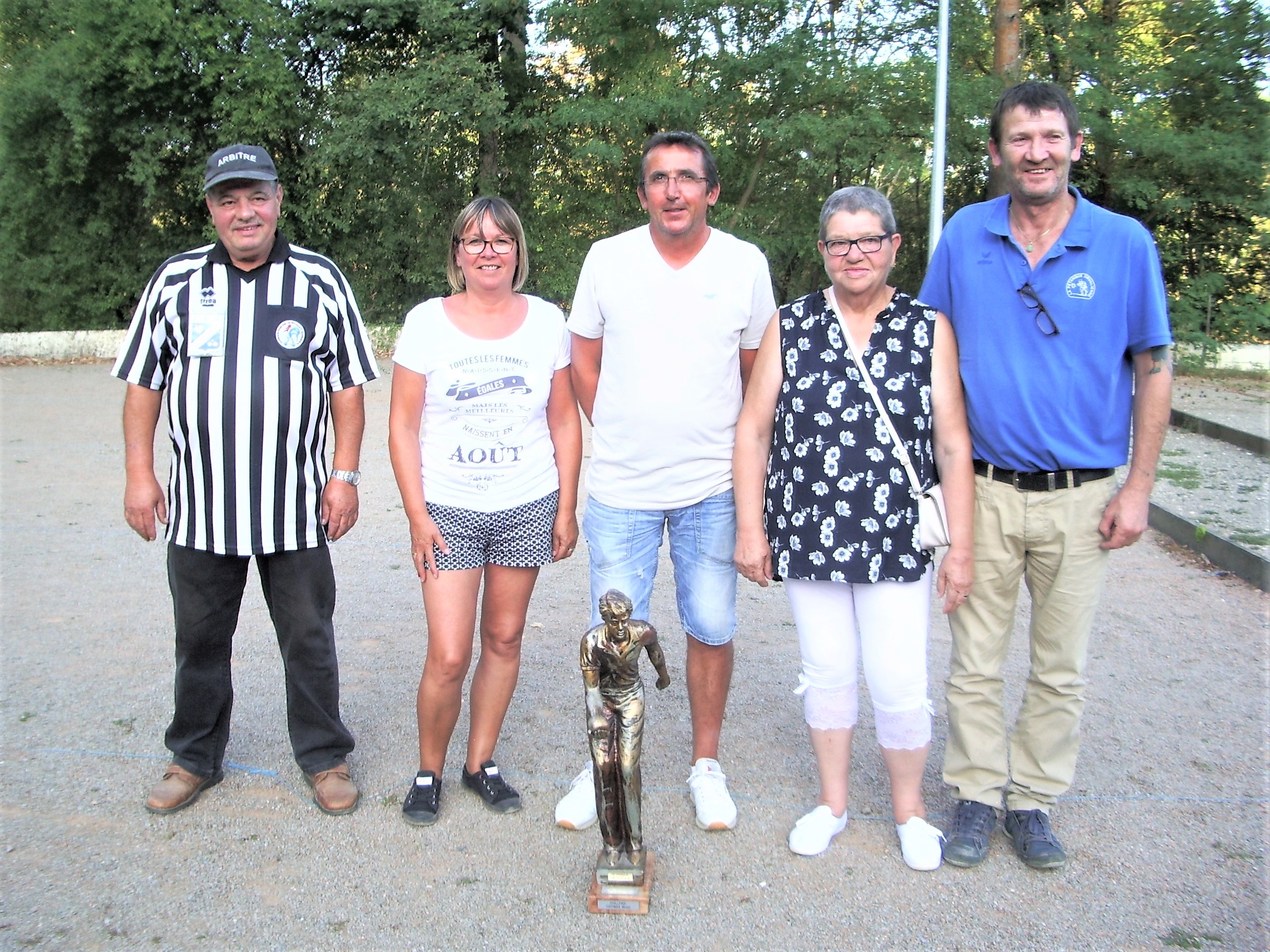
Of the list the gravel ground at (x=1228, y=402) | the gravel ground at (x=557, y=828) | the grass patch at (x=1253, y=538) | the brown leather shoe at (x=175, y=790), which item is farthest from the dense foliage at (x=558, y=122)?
the brown leather shoe at (x=175, y=790)

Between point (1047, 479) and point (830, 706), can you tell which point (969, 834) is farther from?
point (1047, 479)

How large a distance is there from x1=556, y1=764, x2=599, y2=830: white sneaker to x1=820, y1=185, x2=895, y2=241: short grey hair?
6.21ft

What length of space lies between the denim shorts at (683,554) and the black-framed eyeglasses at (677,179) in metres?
0.96

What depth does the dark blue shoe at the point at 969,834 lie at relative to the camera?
3227 millimetres

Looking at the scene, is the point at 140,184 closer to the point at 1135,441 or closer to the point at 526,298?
the point at 526,298

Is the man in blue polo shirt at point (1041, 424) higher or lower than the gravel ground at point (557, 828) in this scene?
higher

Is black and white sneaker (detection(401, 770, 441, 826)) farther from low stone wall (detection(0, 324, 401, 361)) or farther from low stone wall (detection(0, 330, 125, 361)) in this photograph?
low stone wall (detection(0, 330, 125, 361))

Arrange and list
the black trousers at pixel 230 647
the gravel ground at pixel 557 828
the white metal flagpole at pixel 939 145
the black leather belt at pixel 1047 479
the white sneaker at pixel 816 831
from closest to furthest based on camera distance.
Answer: the gravel ground at pixel 557 828
the black leather belt at pixel 1047 479
the white sneaker at pixel 816 831
the black trousers at pixel 230 647
the white metal flagpole at pixel 939 145

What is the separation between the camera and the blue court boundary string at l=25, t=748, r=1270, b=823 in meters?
3.59

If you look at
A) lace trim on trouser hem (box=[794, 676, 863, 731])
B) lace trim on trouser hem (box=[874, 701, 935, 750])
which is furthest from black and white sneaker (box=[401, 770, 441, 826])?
lace trim on trouser hem (box=[874, 701, 935, 750])

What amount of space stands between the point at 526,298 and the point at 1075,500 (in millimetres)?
1824

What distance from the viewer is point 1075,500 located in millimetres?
3189

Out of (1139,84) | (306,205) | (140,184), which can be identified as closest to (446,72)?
(306,205)

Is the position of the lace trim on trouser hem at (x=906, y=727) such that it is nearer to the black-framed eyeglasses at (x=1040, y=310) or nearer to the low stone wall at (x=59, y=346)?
the black-framed eyeglasses at (x=1040, y=310)
